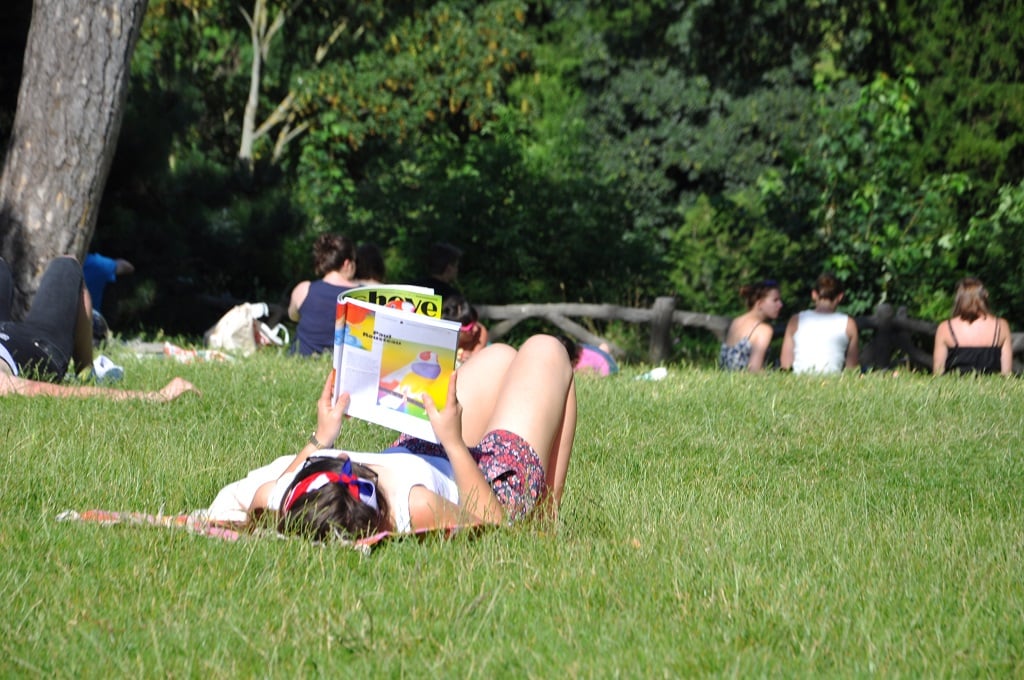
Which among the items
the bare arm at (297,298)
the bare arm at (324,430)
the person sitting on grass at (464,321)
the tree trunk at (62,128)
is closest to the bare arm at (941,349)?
the person sitting on grass at (464,321)

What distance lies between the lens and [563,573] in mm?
4148

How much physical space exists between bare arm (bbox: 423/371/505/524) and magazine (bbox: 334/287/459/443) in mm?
33

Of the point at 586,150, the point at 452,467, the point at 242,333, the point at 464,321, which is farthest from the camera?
the point at 586,150

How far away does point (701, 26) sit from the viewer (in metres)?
25.1

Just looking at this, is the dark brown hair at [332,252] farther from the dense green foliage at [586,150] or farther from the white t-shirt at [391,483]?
the white t-shirt at [391,483]

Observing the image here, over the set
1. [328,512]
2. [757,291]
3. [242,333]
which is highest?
[757,291]

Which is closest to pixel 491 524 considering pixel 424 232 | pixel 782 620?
pixel 782 620

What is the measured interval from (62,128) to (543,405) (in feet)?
Result: 21.8

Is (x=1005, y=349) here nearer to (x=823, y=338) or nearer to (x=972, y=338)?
(x=972, y=338)

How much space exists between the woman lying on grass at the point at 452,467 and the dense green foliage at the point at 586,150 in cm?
902

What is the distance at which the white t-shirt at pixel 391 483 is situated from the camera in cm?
447

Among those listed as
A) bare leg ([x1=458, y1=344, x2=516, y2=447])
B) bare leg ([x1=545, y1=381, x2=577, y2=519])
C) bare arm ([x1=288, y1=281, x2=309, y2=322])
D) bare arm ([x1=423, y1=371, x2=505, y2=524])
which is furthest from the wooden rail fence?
bare arm ([x1=423, y1=371, x2=505, y2=524])

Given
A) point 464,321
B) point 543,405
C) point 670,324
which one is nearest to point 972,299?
point 670,324

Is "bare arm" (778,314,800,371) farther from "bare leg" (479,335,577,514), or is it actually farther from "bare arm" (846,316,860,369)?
"bare leg" (479,335,577,514)
